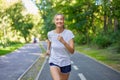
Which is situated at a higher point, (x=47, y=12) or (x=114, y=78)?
(x=47, y=12)

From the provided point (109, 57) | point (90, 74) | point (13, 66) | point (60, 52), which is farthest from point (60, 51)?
point (109, 57)

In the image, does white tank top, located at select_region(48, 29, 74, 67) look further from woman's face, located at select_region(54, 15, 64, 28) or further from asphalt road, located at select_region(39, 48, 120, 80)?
asphalt road, located at select_region(39, 48, 120, 80)

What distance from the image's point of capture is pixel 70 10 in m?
45.0

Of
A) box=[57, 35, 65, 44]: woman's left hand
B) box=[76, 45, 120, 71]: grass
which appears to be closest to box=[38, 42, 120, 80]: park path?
box=[76, 45, 120, 71]: grass

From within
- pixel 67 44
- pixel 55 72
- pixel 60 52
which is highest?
pixel 67 44

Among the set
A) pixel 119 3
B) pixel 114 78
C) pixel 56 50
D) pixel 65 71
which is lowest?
pixel 114 78

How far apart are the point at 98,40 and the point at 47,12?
55998 millimetres

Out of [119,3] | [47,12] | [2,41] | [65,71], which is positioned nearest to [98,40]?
[119,3]

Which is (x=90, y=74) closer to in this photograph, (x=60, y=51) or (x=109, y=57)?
(x=60, y=51)

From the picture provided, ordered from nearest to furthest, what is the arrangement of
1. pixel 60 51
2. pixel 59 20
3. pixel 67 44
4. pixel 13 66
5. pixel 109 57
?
pixel 67 44 → pixel 59 20 → pixel 60 51 → pixel 13 66 → pixel 109 57

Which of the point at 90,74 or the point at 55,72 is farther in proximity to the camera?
the point at 90,74

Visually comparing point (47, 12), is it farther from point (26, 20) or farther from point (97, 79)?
point (97, 79)

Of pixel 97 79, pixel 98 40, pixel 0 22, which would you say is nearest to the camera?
pixel 97 79

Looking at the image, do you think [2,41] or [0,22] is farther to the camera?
[0,22]
